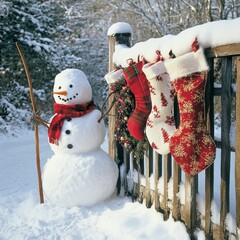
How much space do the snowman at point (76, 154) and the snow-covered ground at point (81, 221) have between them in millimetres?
152

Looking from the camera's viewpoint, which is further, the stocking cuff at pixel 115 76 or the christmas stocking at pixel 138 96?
the stocking cuff at pixel 115 76

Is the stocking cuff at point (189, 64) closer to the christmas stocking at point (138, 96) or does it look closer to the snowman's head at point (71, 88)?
the christmas stocking at point (138, 96)

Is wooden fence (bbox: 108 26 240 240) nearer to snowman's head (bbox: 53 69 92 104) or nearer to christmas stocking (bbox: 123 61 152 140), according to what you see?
christmas stocking (bbox: 123 61 152 140)

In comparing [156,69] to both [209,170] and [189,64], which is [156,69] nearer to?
[189,64]

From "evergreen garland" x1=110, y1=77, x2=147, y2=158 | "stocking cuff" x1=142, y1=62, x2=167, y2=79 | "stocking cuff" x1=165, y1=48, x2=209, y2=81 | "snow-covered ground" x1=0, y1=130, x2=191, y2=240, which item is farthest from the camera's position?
"evergreen garland" x1=110, y1=77, x2=147, y2=158

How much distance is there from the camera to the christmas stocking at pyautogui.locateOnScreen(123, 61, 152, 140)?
2795 mm

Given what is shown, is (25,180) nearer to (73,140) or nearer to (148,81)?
(73,140)

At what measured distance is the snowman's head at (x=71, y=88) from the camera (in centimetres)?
338

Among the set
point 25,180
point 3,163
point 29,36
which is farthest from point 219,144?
point 29,36

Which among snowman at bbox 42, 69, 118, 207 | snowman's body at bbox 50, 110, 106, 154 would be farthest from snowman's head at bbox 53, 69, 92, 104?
snowman's body at bbox 50, 110, 106, 154

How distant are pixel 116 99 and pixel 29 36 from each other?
744cm

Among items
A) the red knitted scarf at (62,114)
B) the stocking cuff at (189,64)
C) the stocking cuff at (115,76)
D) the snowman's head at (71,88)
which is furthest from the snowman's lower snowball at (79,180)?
the stocking cuff at (189,64)

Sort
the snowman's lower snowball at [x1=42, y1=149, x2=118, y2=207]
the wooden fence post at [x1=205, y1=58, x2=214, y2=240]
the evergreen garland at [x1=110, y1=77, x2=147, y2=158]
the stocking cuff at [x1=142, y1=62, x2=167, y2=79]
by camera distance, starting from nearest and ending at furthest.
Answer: the wooden fence post at [x1=205, y1=58, x2=214, y2=240] < the stocking cuff at [x1=142, y1=62, x2=167, y2=79] < the evergreen garland at [x1=110, y1=77, x2=147, y2=158] < the snowman's lower snowball at [x1=42, y1=149, x2=118, y2=207]

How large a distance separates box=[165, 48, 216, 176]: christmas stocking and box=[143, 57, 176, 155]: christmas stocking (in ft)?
0.92
